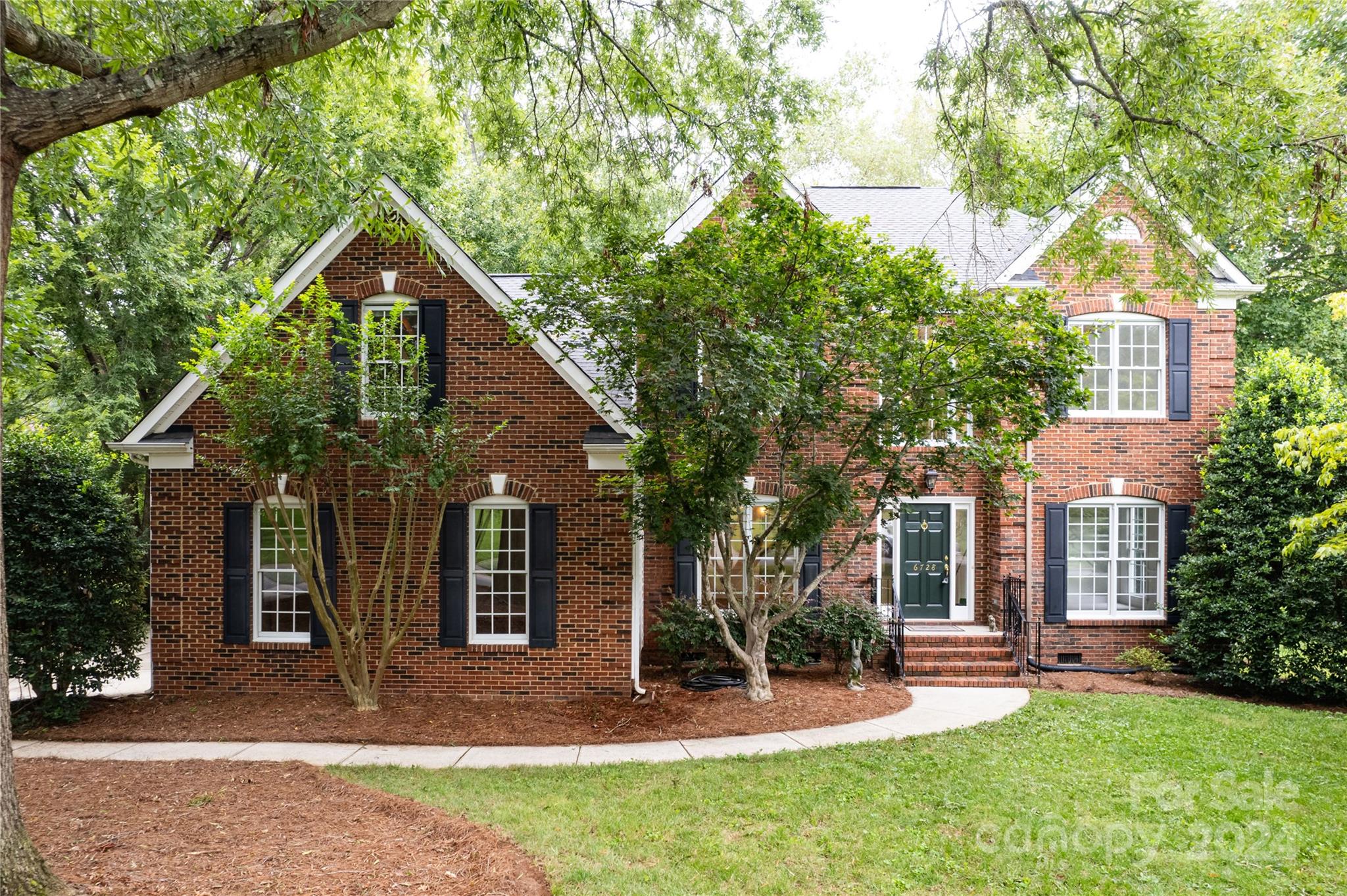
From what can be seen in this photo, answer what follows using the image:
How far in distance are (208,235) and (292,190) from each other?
13.5 metres

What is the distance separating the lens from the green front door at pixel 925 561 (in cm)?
1359

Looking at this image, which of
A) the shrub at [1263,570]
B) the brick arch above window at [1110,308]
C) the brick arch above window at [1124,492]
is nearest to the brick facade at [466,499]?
the brick arch above window at [1124,492]

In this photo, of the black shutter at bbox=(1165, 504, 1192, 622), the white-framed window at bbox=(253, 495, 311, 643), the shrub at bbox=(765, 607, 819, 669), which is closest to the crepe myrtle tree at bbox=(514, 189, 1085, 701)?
the shrub at bbox=(765, 607, 819, 669)

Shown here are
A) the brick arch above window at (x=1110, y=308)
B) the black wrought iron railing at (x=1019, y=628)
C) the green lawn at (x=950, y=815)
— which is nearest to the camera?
the green lawn at (x=950, y=815)

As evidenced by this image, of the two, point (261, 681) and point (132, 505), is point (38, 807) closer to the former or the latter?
point (261, 681)

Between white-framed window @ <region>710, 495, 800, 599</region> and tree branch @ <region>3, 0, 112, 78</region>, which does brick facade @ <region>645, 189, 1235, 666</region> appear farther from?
tree branch @ <region>3, 0, 112, 78</region>

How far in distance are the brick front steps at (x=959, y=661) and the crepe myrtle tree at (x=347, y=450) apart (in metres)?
7.07

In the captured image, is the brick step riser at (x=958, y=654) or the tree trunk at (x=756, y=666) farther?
the brick step riser at (x=958, y=654)

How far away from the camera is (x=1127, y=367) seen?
1313 cm

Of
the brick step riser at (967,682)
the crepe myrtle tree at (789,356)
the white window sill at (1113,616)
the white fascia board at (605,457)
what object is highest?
the crepe myrtle tree at (789,356)

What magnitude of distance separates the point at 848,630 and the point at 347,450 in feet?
23.8

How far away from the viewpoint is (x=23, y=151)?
504 cm

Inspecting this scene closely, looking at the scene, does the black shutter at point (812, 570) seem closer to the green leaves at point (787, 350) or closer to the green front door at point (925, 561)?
the green front door at point (925, 561)

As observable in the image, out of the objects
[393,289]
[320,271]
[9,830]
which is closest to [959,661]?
[393,289]
